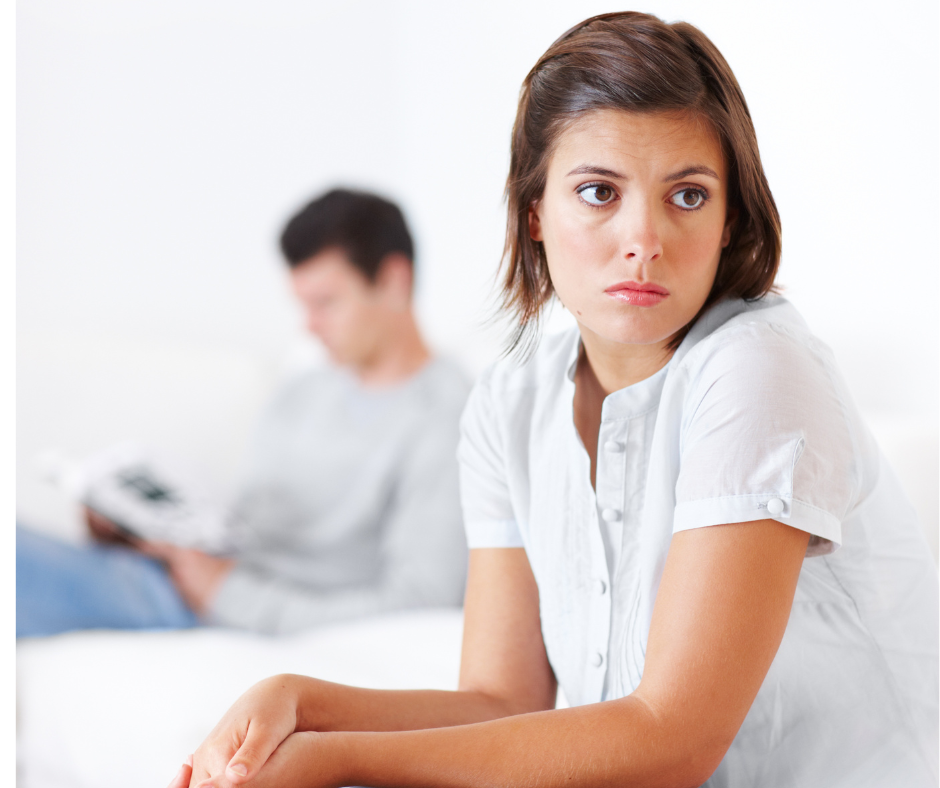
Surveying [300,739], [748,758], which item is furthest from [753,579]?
[300,739]

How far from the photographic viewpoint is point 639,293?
647 millimetres

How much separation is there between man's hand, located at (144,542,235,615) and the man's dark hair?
60cm

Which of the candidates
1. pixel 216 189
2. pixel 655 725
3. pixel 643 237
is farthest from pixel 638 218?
pixel 216 189

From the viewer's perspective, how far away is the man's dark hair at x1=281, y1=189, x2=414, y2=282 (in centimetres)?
177

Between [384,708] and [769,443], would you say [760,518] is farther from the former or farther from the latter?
[384,708]

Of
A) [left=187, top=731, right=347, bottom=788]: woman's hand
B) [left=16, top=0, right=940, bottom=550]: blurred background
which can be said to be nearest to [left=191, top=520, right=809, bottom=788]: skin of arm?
[left=187, top=731, right=347, bottom=788]: woman's hand

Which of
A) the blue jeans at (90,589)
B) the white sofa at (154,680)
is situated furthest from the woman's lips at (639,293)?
the blue jeans at (90,589)

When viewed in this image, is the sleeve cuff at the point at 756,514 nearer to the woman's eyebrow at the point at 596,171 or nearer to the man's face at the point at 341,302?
the woman's eyebrow at the point at 596,171

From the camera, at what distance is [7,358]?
913mm

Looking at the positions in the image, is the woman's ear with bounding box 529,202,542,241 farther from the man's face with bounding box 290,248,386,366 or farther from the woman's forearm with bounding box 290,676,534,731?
the man's face with bounding box 290,248,386,366

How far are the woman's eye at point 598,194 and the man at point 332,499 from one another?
1004mm

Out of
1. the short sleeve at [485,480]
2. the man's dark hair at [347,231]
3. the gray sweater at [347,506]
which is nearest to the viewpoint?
the short sleeve at [485,480]

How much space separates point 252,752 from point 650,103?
521 millimetres

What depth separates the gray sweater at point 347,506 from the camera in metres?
1.58
